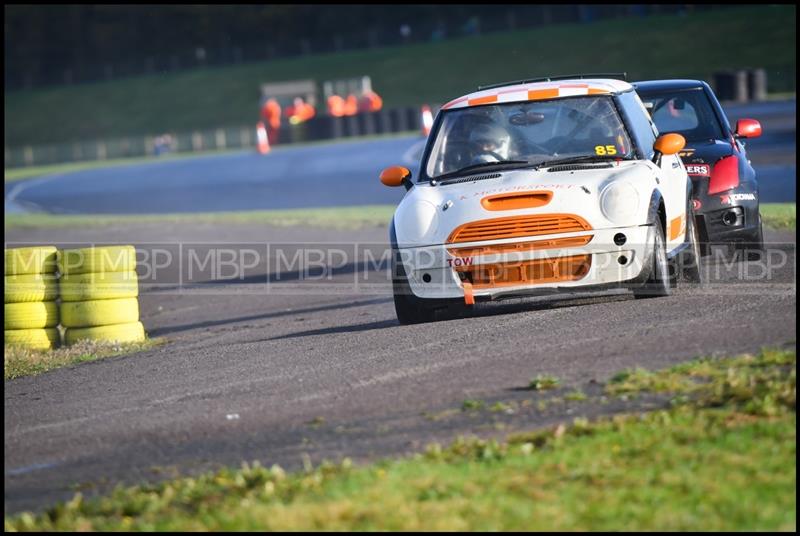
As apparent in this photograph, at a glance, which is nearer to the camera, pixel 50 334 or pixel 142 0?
pixel 50 334

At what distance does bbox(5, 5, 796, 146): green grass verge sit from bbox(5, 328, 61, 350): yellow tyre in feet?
155

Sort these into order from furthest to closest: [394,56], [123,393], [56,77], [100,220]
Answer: [56,77] → [394,56] → [100,220] → [123,393]

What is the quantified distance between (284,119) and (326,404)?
5429 centimetres

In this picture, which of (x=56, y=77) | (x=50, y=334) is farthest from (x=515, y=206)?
(x=56, y=77)

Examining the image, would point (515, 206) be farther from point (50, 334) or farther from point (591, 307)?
point (50, 334)

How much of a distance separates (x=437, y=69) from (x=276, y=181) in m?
41.9

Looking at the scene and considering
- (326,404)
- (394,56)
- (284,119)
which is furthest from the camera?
(394,56)

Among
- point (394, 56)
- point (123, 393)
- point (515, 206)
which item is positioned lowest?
point (123, 393)

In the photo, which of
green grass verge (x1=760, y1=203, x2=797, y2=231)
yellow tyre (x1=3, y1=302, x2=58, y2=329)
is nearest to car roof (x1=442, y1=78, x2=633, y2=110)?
yellow tyre (x1=3, y1=302, x2=58, y2=329)

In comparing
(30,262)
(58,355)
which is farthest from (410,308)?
(30,262)

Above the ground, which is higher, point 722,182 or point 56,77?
point 56,77

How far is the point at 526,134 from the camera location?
10.4 meters

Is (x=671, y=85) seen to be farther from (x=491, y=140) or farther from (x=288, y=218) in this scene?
(x=288, y=218)

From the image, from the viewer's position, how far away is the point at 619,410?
6371 mm
